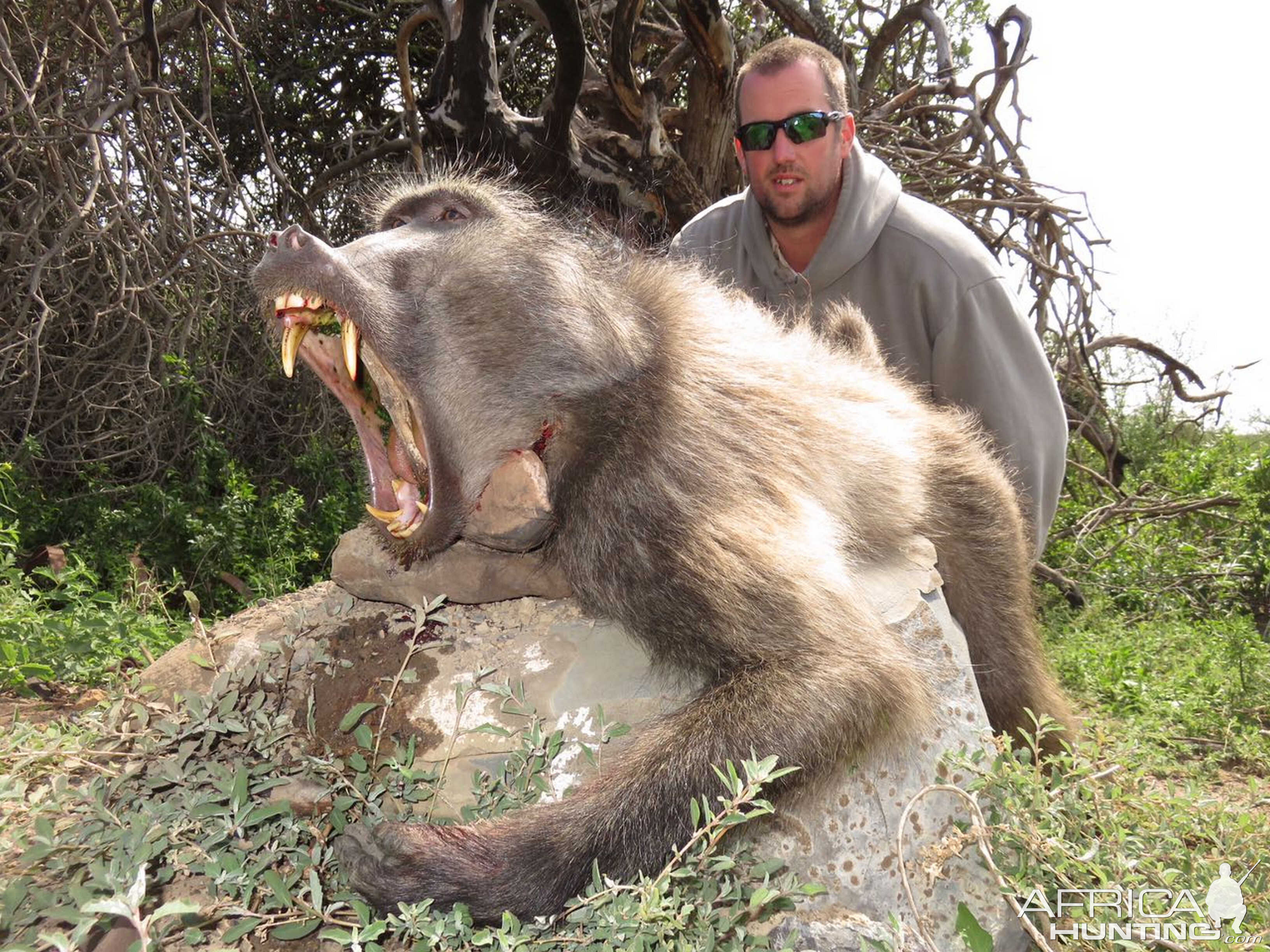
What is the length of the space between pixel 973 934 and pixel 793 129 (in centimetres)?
305

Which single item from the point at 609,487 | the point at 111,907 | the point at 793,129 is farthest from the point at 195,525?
the point at 111,907

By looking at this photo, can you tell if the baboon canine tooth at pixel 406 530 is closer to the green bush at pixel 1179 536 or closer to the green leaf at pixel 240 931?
the green leaf at pixel 240 931

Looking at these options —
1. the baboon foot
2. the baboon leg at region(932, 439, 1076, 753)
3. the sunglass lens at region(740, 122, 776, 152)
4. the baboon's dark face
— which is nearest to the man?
the sunglass lens at region(740, 122, 776, 152)

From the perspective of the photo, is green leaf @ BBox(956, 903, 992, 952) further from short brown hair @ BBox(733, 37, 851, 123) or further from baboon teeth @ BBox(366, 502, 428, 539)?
short brown hair @ BBox(733, 37, 851, 123)

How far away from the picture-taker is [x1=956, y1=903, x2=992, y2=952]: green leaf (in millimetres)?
1514

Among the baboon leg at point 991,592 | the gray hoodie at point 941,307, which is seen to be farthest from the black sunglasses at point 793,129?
the baboon leg at point 991,592

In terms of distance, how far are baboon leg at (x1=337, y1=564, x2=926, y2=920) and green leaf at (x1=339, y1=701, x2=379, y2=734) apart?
0.27 metres

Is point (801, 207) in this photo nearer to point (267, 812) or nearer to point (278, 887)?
point (267, 812)

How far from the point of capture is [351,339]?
206cm

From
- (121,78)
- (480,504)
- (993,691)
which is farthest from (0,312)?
(993,691)

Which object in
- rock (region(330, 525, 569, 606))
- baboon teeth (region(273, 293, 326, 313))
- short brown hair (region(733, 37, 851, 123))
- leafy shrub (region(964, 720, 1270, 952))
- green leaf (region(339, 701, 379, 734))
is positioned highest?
short brown hair (region(733, 37, 851, 123))

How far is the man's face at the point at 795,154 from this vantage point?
12.7 feet

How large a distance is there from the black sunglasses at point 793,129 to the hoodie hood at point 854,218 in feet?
0.71

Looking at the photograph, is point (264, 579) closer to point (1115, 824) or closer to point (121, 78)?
point (121, 78)
